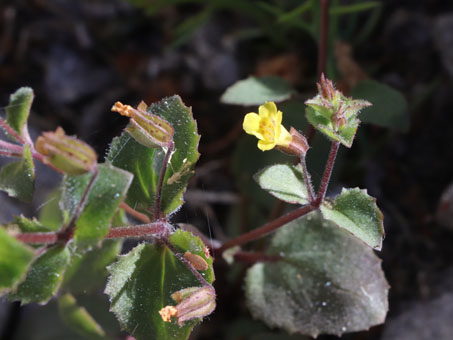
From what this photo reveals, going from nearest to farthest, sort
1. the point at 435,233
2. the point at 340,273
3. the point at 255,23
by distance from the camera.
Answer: the point at 340,273 < the point at 435,233 < the point at 255,23

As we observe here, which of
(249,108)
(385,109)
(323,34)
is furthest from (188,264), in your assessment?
(249,108)

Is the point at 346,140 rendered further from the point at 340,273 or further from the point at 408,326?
the point at 408,326

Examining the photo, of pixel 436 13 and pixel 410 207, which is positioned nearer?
pixel 410 207

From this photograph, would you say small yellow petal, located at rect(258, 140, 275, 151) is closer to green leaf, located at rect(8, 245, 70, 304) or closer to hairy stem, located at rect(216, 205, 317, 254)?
hairy stem, located at rect(216, 205, 317, 254)

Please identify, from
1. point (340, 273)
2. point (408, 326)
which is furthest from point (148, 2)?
point (408, 326)

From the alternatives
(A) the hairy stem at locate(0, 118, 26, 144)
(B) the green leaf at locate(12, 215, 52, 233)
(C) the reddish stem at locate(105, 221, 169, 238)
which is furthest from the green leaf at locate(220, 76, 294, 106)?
(B) the green leaf at locate(12, 215, 52, 233)

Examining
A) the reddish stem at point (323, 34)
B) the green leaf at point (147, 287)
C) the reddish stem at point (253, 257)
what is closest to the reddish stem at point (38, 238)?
the green leaf at point (147, 287)

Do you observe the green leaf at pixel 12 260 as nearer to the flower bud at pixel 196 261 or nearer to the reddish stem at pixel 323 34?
the flower bud at pixel 196 261
